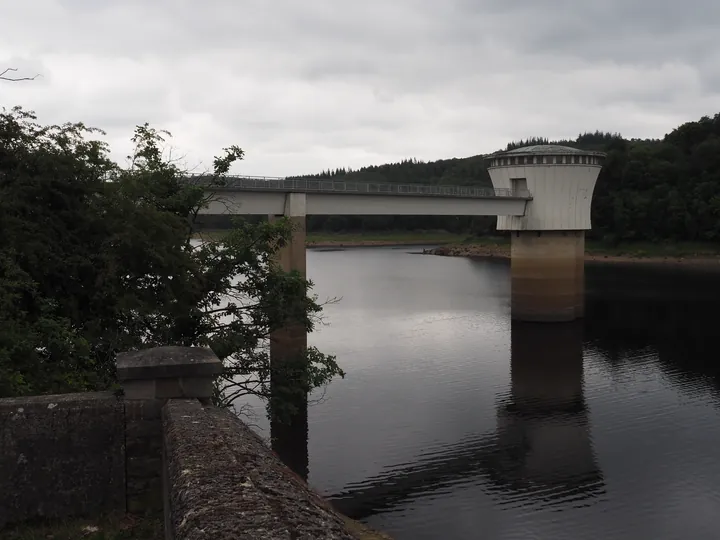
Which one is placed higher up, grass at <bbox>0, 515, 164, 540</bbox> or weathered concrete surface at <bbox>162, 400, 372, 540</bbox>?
weathered concrete surface at <bbox>162, 400, 372, 540</bbox>

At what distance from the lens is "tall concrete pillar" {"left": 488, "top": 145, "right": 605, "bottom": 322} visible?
42938 millimetres

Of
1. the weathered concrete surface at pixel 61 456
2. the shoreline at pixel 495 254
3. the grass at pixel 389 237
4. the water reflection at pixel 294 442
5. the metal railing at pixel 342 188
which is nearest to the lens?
the weathered concrete surface at pixel 61 456

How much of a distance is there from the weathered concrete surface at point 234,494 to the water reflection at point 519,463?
12.2 meters

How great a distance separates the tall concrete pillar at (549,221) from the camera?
42.9 metres

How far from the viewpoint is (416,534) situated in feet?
49.9

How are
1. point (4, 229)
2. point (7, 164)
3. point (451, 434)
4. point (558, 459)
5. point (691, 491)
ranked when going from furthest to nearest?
point (451, 434), point (558, 459), point (691, 491), point (7, 164), point (4, 229)

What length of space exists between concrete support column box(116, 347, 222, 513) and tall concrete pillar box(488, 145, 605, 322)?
38.0 metres

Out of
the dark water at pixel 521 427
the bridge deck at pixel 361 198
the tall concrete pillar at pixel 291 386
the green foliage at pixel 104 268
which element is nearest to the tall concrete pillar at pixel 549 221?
the bridge deck at pixel 361 198

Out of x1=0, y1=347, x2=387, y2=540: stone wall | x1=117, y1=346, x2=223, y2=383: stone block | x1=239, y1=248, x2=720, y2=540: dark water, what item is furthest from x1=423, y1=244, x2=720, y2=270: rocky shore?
x1=0, y1=347, x2=387, y2=540: stone wall

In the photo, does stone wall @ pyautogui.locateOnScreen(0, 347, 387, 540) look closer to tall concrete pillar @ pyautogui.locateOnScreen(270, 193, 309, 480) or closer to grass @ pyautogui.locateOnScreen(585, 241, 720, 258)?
tall concrete pillar @ pyautogui.locateOnScreen(270, 193, 309, 480)

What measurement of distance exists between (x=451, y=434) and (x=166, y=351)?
649 inches

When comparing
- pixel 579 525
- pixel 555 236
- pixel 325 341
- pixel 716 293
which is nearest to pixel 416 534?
pixel 579 525

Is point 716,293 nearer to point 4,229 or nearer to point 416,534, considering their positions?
point 416,534

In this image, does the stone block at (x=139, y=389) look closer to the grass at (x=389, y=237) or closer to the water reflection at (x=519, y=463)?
the water reflection at (x=519, y=463)
